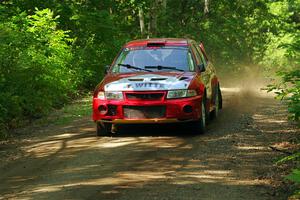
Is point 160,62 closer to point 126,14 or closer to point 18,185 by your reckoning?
point 18,185

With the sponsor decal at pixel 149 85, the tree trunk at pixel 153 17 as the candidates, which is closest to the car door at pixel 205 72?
the sponsor decal at pixel 149 85

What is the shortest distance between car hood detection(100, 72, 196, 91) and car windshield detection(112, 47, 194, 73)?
0.39m

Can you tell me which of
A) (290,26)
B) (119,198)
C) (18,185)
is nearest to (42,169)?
(18,185)

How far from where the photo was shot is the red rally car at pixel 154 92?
33.3 feet

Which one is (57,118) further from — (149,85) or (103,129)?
(149,85)

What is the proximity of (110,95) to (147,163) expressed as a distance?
253 centimetres

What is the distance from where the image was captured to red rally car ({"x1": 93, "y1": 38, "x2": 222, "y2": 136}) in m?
10.1

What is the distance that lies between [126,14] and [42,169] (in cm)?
2658

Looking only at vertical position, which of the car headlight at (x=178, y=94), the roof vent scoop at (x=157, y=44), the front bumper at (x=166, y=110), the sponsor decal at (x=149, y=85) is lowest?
the front bumper at (x=166, y=110)

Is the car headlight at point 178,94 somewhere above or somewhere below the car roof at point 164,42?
below

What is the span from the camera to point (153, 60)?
11.4 meters

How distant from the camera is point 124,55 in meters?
11.7

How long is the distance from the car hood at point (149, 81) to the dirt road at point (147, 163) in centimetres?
96

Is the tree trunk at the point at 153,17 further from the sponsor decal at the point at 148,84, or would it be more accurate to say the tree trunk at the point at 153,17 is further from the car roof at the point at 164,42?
the sponsor decal at the point at 148,84
